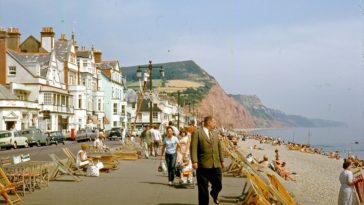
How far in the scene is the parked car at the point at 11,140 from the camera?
39.0m

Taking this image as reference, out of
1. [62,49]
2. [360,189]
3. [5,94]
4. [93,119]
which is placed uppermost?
[62,49]

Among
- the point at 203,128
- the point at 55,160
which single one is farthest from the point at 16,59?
the point at 203,128

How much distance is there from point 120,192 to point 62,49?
60482 mm

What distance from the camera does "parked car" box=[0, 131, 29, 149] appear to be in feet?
128

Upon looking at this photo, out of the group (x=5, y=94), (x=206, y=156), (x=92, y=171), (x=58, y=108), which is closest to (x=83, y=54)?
(x=58, y=108)

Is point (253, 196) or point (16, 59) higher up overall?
point (16, 59)

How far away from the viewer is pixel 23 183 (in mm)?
12055


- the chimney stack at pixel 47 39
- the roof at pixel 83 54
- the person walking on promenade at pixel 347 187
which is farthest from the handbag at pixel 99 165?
the roof at pixel 83 54

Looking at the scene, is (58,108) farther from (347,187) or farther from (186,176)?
(347,187)

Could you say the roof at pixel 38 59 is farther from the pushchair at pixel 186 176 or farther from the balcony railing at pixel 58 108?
the pushchair at pixel 186 176

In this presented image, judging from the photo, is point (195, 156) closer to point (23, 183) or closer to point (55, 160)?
point (23, 183)

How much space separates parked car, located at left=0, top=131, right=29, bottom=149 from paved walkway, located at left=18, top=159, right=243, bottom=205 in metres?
24.6

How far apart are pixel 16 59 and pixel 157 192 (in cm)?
5182

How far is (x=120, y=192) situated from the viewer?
12758mm
